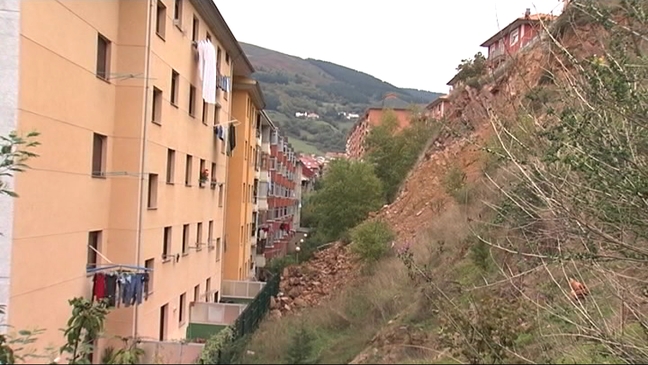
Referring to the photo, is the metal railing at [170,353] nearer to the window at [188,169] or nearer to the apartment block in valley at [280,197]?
the window at [188,169]

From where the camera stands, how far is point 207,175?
17.3 metres

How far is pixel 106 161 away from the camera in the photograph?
11.0 m

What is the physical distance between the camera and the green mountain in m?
47.1

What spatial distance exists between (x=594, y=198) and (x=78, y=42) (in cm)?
848

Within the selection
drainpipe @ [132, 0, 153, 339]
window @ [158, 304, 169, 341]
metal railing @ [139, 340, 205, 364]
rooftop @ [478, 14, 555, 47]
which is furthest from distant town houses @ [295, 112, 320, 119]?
metal railing @ [139, 340, 205, 364]

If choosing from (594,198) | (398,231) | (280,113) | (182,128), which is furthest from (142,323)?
(280,113)

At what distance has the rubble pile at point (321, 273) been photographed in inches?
900

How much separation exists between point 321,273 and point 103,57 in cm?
1805

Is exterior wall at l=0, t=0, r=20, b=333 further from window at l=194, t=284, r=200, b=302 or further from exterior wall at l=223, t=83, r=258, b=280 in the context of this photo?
exterior wall at l=223, t=83, r=258, b=280

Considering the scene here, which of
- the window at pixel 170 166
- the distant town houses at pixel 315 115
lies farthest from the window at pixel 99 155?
the distant town houses at pixel 315 115

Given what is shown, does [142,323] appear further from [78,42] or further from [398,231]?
[398,231]

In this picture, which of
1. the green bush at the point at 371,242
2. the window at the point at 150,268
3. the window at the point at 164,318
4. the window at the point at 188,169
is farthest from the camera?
the green bush at the point at 371,242

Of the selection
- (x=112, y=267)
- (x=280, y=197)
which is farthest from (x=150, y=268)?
(x=280, y=197)

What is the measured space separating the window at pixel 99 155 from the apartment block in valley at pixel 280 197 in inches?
880
